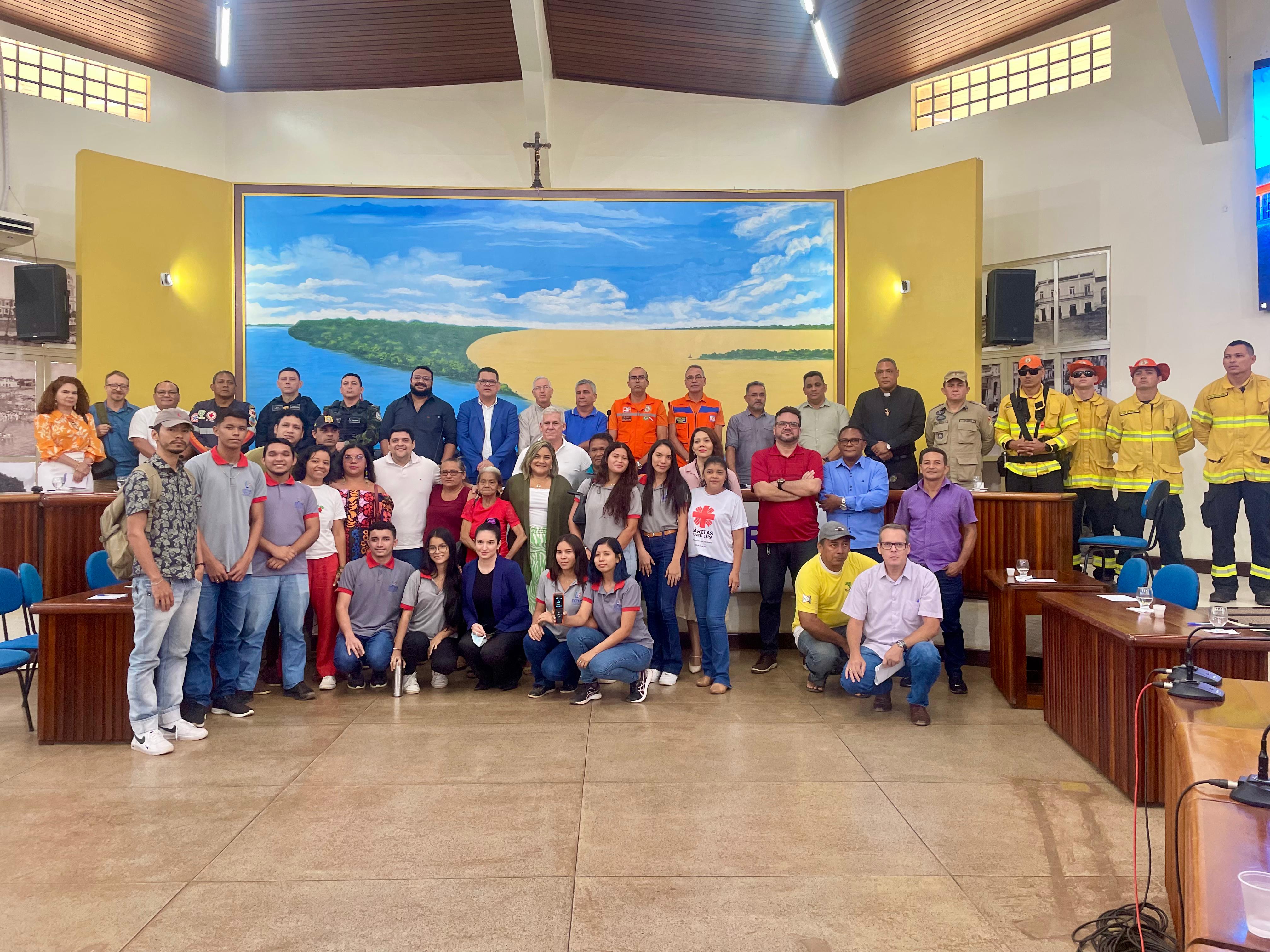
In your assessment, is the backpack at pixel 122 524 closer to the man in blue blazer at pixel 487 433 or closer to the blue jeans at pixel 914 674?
the man in blue blazer at pixel 487 433

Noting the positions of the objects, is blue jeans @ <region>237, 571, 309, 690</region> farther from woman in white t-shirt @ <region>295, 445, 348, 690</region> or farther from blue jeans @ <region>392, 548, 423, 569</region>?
blue jeans @ <region>392, 548, 423, 569</region>

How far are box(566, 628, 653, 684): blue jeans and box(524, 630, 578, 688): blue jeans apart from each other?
10cm

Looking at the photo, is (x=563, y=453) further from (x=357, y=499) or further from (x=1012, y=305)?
(x=1012, y=305)

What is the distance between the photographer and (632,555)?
518cm

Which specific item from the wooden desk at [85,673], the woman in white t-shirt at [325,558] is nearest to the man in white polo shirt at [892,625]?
the woman in white t-shirt at [325,558]

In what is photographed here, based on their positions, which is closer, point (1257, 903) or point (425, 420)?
point (1257, 903)

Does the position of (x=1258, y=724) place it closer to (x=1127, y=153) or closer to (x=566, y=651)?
(x=566, y=651)

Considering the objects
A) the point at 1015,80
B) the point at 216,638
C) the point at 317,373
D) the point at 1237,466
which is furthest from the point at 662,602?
the point at 1015,80

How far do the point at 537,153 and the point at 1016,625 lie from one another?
6875 mm

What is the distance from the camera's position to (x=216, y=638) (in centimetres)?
480

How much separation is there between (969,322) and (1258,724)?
21.3 ft

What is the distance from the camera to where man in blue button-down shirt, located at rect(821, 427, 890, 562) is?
5586 mm

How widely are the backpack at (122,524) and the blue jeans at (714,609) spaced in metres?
2.98

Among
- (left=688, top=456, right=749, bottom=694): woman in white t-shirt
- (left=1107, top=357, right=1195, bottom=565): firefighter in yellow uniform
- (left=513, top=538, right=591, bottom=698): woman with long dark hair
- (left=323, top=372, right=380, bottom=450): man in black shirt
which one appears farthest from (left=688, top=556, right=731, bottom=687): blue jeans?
(left=1107, top=357, right=1195, bottom=565): firefighter in yellow uniform
